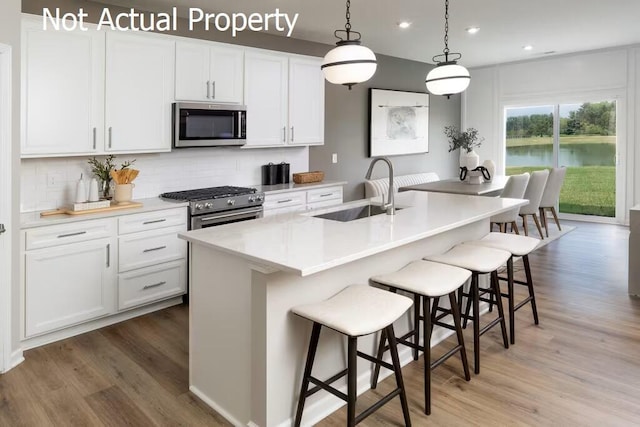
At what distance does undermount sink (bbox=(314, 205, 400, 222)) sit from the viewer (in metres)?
3.21

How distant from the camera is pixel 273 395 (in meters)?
2.19

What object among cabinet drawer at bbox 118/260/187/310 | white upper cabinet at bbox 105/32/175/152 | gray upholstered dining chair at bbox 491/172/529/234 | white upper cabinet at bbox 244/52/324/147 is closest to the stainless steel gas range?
cabinet drawer at bbox 118/260/187/310

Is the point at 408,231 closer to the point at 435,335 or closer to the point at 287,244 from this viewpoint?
the point at 287,244

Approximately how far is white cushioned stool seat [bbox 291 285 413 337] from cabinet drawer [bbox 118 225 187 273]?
1.95m

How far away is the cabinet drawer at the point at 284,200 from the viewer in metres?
4.73

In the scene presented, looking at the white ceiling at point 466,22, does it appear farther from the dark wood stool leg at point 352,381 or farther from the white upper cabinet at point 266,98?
the dark wood stool leg at point 352,381

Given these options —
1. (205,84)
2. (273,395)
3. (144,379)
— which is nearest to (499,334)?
(273,395)

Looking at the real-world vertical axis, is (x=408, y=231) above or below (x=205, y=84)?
below

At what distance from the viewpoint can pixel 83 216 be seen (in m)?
3.36

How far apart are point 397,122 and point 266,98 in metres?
2.85

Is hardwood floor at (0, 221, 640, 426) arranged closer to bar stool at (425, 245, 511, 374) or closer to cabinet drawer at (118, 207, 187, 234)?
bar stool at (425, 245, 511, 374)

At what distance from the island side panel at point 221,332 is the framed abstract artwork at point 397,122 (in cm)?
457

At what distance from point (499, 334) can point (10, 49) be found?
143 inches

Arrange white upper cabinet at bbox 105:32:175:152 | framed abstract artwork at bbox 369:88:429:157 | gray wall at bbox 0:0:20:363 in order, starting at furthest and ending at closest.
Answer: framed abstract artwork at bbox 369:88:429:157 → white upper cabinet at bbox 105:32:175:152 → gray wall at bbox 0:0:20:363
